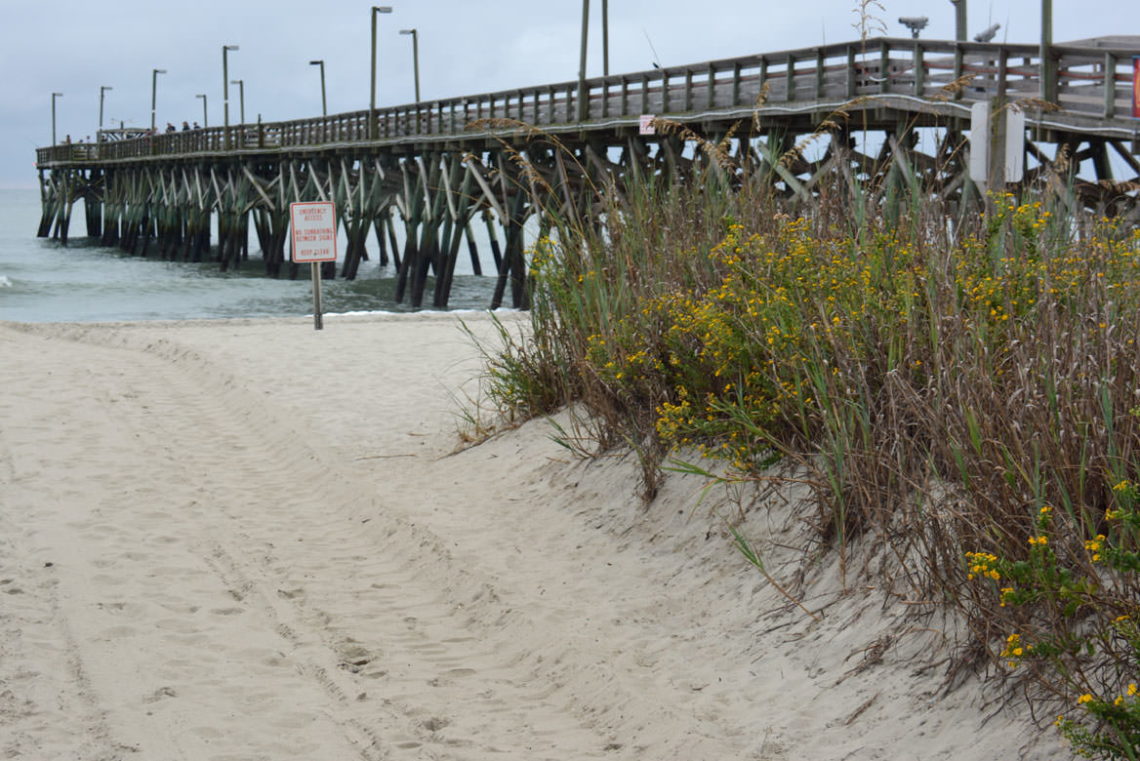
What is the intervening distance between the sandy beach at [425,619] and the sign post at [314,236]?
625 centimetres

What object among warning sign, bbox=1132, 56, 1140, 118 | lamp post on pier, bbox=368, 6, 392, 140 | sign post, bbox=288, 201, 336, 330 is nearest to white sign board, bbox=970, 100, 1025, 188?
warning sign, bbox=1132, 56, 1140, 118

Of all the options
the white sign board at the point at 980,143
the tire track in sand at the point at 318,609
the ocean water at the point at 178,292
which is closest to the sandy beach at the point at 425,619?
the tire track in sand at the point at 318,609

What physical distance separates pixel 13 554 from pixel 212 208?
44.7m

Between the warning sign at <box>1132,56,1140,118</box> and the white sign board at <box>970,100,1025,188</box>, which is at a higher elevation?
the warning sign at <box>1132,56,1140,118</box>

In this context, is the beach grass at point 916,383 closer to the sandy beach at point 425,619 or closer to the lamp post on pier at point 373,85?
the sandy beach at point 425,619

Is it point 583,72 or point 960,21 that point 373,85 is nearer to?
point 583,72

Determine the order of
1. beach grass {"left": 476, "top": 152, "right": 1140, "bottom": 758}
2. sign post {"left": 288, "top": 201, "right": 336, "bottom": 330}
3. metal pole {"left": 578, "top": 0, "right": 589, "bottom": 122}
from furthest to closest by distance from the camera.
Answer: metal pole {"left": 578, "top": 0, "right": 589, "bottom": 122} → sign post {"left": 288, "top": 201, "right": 336, "bottom": 330} → beach grass {"left": 476, "top": 152, "right": 1140, "bottom": 758}

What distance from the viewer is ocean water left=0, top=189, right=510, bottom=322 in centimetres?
3017

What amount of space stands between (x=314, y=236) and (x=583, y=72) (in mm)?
9686

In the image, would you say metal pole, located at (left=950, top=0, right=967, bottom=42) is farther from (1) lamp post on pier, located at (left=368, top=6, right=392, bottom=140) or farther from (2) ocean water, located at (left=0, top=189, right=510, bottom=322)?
(1) lamp post on pier, located at (left=368, top=6, right=392, bottom=140)

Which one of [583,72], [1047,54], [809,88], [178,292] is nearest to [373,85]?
[178,292]

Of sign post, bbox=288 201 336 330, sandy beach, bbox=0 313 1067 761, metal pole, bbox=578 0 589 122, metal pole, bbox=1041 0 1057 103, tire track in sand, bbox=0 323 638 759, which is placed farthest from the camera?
metal pole, bbox=578 0 589 122

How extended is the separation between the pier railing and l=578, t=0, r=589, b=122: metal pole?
50 mm

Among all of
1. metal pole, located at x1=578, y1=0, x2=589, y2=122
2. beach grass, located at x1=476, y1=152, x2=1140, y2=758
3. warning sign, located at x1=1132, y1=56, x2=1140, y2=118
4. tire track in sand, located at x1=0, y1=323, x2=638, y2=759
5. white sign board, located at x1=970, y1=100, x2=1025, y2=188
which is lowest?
tire track in sand, located at x1=0, y1=323, x2=638, y2=759
